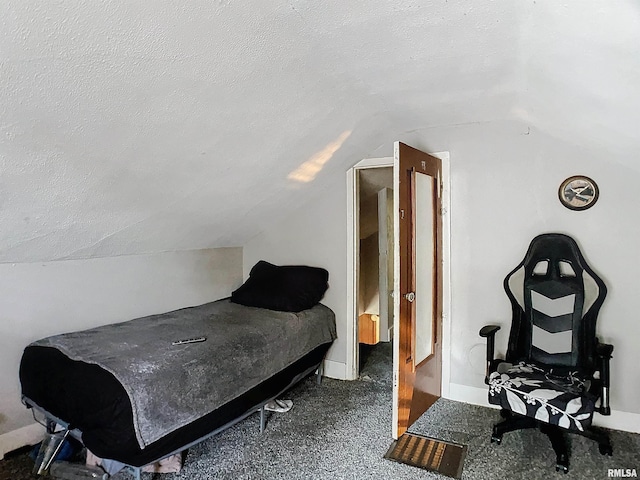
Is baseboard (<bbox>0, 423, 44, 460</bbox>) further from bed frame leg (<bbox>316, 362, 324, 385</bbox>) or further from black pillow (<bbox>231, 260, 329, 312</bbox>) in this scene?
A: bed frame leg (<bbox>316, 362, 324, 385</bbox>)

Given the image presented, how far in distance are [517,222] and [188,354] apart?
235 cm

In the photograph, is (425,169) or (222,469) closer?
(222,469)

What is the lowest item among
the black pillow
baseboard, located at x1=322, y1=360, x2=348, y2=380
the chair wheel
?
the chair wheel

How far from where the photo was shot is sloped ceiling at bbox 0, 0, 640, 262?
128cm

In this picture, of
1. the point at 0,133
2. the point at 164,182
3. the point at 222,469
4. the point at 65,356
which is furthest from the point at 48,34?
the point at 222,469

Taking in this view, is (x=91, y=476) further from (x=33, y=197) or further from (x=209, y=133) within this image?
(x=209, y=133)

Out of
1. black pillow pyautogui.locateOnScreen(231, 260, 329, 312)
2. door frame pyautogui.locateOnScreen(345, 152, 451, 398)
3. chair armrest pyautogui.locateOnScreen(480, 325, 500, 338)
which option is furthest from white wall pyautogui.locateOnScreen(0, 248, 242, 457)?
chair armrest pyautogui.locateOnScreen(480, 325, 500, 338)

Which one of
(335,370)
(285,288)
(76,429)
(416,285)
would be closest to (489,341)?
(416,285)

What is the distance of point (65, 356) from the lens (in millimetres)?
2232

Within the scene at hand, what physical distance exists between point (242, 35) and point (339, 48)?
41 centimetres

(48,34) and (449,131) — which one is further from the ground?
(449,131)

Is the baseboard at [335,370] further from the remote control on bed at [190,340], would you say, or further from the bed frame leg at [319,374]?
the remote control on bed at [190,340]

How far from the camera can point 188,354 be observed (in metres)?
2.30

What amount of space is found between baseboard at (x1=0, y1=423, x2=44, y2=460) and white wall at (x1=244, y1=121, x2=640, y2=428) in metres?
2.83
